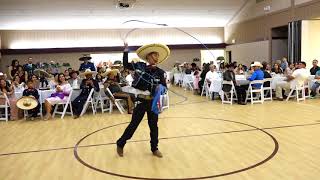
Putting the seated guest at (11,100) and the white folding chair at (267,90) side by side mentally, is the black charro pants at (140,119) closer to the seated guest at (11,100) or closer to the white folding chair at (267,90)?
the seated guest at (11,100)

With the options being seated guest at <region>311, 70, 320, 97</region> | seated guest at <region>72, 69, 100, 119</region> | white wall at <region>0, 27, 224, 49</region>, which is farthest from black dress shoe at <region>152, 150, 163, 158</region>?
white wall at <region>0, 27, 224, 49</region>

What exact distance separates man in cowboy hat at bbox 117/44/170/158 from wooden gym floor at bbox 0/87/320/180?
0.26 m

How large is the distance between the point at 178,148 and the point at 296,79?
5.97 meters

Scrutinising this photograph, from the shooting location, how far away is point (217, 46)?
21.9 m

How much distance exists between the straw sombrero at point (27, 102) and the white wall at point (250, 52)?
12356 mm

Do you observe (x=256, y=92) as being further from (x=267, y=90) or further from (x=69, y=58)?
(x=69, y=58)

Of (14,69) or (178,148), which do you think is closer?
(178,148)

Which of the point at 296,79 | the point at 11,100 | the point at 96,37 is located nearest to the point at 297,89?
the point at 296,79

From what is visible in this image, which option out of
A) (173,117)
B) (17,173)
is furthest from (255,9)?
(17,173)

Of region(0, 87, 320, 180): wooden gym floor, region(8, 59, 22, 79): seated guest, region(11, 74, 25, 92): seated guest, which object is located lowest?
region(0, 87, 320, 180): wooden gym floor

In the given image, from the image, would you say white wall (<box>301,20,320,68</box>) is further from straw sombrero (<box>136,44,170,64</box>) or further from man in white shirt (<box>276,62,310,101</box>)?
straw sombrero (<box>136,44,170,64</box>)

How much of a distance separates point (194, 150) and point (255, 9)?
1488 centimetres

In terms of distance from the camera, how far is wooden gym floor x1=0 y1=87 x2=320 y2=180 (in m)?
3.89

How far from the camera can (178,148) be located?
4961 mm
